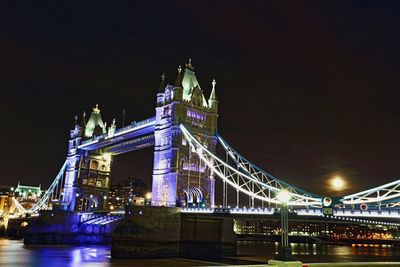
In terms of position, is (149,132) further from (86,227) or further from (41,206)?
(41,206)

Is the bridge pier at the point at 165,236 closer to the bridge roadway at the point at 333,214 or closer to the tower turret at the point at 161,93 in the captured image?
the bridge roadway at the point at 333,214

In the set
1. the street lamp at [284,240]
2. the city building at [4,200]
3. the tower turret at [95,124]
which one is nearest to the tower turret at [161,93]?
the tower turret at [95,124]

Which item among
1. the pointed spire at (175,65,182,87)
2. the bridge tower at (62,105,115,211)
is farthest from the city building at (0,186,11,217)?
the pointed spire at (175,65,182,87)

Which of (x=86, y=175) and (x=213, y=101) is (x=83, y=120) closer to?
(x=86, y=175)

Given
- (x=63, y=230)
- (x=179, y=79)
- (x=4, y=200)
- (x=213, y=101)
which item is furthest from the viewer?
(x=4, y=200)

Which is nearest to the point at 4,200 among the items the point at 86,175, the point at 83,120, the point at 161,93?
the point at 83,120

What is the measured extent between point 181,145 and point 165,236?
13389 millimetres

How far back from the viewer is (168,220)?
40281 mm

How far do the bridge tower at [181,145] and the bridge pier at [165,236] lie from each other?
6.99 metres

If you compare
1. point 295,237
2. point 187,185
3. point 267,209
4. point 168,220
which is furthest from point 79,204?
point 295,237

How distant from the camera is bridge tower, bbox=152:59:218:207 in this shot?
49.5 m

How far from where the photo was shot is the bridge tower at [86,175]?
73.8 m

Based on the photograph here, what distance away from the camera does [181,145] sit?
5038 cm

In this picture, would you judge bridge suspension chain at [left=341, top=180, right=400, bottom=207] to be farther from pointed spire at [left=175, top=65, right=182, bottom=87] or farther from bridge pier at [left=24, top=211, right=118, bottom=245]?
bridge pier at [left=24, top=211, right=118, bottom=245]
